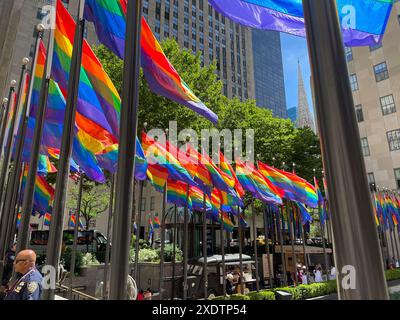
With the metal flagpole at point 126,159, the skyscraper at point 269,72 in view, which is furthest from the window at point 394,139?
the skyscraper at point 269,72

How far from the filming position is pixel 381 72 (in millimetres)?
45906

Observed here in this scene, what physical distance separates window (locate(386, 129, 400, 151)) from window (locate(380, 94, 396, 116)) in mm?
2731

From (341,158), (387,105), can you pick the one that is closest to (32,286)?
(341,158)

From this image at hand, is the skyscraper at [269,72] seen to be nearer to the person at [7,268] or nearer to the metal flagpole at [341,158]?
the person at [7,268]

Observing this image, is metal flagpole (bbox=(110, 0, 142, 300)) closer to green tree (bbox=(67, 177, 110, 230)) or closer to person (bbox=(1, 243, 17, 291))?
person (bbox=(1, 243, 17, 291))

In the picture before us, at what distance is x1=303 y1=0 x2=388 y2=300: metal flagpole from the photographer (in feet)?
8.58

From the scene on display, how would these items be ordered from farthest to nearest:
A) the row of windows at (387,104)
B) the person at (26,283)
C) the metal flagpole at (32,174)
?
the row of windows at (387,104) < the metal flagpole at (32,174) < the person at (26,283)

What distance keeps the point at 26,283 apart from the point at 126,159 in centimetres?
251

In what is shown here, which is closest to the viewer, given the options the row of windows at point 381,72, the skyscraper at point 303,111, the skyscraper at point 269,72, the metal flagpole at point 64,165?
the metal flagpole at point 64,165

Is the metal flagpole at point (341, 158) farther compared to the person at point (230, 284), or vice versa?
the person at point (230, 284)

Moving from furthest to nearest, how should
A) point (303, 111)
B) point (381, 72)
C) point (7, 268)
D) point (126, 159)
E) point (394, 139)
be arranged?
1. point (303, 111)
2. point (381, 72)
3. point (394, 139)
4. point (7, 268)
5. point (126, 159)

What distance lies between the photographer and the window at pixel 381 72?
45.5 metres

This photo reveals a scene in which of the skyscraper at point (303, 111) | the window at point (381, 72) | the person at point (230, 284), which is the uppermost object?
the skyscraper at point (303, 111)

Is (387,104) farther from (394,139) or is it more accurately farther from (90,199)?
(90,199)
